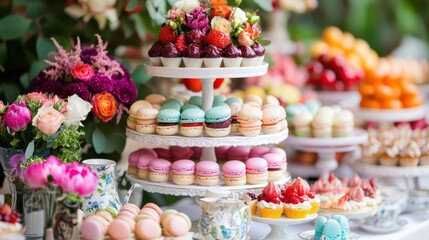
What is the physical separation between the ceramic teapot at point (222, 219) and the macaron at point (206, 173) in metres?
0.20

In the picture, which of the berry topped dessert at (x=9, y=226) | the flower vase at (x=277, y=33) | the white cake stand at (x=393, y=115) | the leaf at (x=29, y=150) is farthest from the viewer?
the flower vase at (x=277, y=33)

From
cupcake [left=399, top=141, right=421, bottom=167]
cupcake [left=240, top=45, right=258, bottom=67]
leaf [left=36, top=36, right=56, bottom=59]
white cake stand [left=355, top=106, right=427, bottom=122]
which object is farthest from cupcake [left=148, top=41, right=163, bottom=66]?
white cake stand [left=355, top=106, right=427, bottom=122]

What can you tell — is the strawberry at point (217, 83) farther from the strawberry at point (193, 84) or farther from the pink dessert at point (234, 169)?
the pink dessert at point (234, 169)

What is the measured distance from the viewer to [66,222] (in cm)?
162

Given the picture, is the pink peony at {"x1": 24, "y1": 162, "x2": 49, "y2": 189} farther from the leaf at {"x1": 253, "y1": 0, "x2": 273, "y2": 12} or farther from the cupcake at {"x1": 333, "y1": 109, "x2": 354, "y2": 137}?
the cupcake at {"x1": 333, "y1": 109, "x2": 354, "y2": 137}

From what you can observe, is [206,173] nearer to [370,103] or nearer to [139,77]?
[139,77]

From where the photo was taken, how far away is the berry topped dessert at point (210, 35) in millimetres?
1915

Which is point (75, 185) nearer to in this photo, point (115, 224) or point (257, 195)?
point (115, 224)

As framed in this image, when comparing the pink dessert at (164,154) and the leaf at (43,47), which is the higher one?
the leaf at (43,47)

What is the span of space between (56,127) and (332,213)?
0.79 meters

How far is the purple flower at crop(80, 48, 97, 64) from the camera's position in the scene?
2.11 meters

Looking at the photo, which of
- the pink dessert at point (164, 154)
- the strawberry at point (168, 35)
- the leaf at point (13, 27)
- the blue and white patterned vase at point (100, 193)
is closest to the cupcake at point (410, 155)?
the pink dessert at point (164, 154)

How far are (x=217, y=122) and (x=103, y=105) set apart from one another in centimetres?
33

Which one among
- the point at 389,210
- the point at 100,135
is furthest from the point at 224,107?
the point at 389,210
